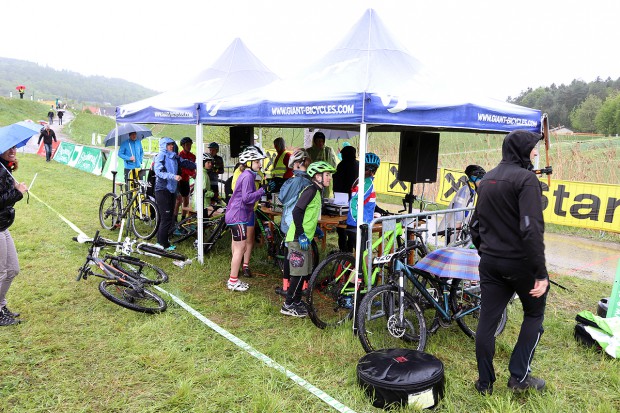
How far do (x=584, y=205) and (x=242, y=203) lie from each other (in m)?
8.62

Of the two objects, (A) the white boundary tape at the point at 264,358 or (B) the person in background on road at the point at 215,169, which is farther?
(B) the person in background on road at the point at 215,169

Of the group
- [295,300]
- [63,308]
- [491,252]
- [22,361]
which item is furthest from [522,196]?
[63,308]

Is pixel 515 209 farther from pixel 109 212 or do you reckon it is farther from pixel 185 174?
pixel 109 212

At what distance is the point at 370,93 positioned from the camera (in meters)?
4.50

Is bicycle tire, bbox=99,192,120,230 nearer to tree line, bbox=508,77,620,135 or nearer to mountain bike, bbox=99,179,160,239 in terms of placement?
mountain bike, bbox=99,179,160,239

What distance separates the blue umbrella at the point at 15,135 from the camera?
4243 millimetres

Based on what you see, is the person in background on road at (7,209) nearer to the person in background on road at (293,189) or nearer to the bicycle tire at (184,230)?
the person in background on road at (293,189)

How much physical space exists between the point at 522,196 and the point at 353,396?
201 centimetres

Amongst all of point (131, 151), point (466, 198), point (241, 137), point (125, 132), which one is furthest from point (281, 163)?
point (125, 132)

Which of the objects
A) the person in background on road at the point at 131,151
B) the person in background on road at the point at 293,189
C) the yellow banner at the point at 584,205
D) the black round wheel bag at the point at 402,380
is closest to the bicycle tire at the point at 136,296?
the person in background on road at the point at 293,189

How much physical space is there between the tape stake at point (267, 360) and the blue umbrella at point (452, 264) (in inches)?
59.9

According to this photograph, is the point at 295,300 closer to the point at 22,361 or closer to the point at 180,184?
the point at 22,361

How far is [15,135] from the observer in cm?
436

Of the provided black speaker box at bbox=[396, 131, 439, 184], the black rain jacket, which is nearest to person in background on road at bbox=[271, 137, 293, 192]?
black speaker box at bbox=[396, 131, 439, 184]
